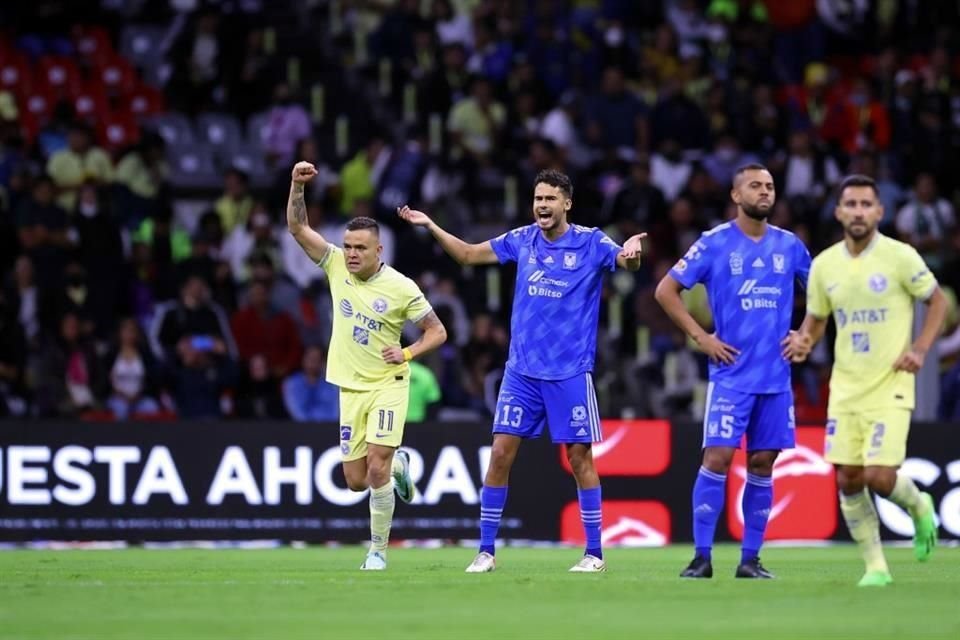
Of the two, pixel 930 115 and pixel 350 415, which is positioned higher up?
pixel 930 115

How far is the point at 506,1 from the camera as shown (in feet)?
92.2

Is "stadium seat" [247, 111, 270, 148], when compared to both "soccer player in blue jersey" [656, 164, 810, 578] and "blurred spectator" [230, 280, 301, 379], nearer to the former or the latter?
"blurred spectator" [230, 280, 301, 379]

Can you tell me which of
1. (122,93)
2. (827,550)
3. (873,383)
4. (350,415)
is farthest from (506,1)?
(873,383)

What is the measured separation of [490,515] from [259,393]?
825cm

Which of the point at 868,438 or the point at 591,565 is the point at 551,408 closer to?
the point at 591,565

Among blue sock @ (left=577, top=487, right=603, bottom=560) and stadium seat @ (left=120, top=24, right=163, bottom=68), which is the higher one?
stadium seat @ (left=120, top=24, right=163, bottom=68)

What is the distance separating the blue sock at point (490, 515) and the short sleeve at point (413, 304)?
153 cm

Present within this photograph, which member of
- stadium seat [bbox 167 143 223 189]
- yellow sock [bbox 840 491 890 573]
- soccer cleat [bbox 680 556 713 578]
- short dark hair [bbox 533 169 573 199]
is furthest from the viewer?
stadium seat [bbox 167 143 223 189]

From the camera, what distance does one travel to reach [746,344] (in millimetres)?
12844

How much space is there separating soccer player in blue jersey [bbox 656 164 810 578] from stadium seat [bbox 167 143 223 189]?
13384mm

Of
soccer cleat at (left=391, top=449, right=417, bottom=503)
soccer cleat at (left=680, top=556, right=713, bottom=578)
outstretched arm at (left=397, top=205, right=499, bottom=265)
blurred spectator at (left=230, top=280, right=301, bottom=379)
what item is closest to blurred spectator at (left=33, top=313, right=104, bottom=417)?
blurred spectator at (left=230, top=280, right=301, bottom=379)

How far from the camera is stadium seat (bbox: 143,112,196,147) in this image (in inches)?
1010

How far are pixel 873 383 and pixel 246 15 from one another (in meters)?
17.9

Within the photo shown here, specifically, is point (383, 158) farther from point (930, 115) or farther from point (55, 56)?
point (930, 115)
